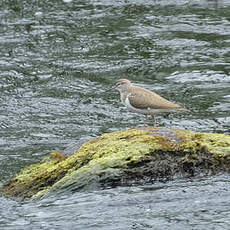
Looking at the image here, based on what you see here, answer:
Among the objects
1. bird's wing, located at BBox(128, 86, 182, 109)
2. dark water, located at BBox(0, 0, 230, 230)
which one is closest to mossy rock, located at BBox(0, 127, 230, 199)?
dark water, located at BBox(0, 0, 230, 230)

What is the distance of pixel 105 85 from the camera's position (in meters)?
13.6

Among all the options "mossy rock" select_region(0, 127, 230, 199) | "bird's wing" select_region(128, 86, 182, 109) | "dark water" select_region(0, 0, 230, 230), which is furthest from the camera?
"bird's wing" select_region(128, 86, 182, 109)

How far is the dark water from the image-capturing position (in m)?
7.14

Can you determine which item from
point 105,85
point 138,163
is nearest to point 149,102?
point 138,163

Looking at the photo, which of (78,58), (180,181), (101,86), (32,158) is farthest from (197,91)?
(180,181)

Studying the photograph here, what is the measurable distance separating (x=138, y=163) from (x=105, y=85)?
21.0 feet

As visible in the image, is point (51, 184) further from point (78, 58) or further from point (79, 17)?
point (79, 17)

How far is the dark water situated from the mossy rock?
146 millimetres

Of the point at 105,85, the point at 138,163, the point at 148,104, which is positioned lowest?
the point at 105,85

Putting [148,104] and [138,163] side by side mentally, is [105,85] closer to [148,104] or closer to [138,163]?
[148,104]

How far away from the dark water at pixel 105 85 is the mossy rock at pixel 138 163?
0.48ft

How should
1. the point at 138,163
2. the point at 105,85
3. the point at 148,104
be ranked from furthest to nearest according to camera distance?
the point at 105,85, the point at 148,104, the point at 138,163

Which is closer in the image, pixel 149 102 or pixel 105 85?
pixel 149 102

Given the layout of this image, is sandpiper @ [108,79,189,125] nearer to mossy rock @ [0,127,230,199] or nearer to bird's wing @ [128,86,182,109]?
Answer: bird's wing @ [128,86,182,109]
